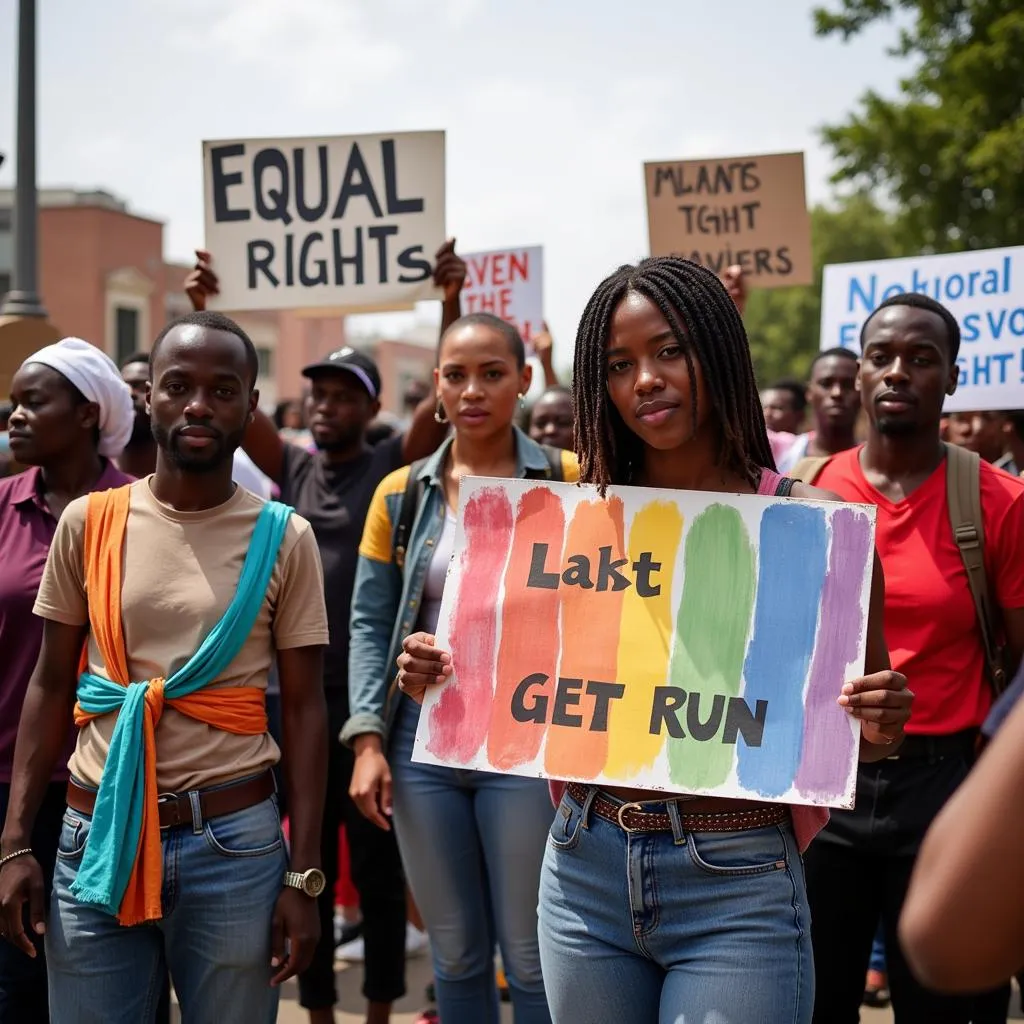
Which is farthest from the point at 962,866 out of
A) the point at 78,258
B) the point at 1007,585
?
the point at 78,258

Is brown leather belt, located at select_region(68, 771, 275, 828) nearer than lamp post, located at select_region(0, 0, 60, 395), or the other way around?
brown leather belt, located at select_region(68, 771, 275, 828)

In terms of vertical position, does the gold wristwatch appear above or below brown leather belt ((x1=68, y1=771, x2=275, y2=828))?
below

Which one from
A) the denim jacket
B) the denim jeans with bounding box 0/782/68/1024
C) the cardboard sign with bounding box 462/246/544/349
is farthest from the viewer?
the cardboard sign with bounding box 462/246/544/349

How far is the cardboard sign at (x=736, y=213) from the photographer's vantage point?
21.4 ft

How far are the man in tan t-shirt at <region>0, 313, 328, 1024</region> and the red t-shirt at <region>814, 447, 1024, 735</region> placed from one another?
146cm

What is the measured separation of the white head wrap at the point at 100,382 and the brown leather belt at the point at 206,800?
1.17 meters

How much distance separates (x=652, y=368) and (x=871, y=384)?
136cm

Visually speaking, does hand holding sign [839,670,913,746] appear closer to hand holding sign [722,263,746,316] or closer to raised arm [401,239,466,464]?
raised arm [401,239,466,464]

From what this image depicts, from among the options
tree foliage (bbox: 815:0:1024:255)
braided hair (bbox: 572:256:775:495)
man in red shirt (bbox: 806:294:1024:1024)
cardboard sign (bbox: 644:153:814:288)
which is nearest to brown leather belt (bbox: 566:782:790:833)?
braided hair (bbox: 572:256:775:495)

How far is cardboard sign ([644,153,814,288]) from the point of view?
6535 millimetres

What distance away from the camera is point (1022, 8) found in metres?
16.9

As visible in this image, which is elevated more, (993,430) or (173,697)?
(993,430)

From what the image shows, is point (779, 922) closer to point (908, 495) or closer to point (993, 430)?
point (908, 495)

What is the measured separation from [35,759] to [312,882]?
26.8 inches
